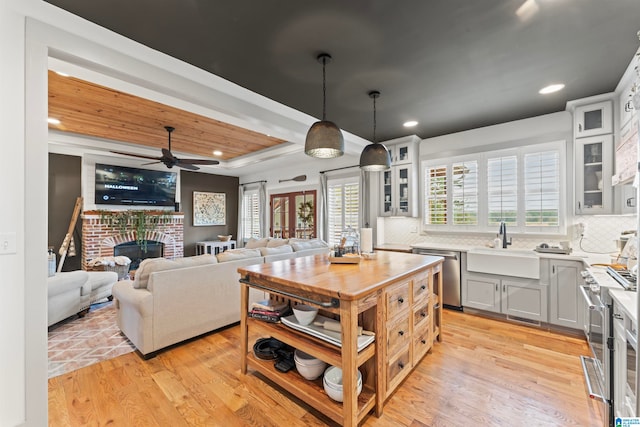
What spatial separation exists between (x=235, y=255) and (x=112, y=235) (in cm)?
434

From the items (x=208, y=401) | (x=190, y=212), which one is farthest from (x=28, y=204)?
(x=190, y=212)

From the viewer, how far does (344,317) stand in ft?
5.30

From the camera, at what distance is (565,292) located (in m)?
3.10

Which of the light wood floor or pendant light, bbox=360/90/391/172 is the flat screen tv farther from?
pendant light, bbox=360/90/391/172

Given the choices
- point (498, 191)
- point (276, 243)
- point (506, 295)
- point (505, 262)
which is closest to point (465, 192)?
point (498, 191)

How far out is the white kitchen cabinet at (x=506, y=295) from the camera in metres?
3.26

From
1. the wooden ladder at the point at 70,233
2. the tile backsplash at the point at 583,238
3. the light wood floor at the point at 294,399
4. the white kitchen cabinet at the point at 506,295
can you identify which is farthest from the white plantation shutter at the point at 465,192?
the wooden ladder at the point at 70,233

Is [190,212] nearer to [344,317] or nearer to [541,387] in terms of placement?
[344,317]

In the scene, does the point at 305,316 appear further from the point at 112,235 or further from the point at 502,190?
the point at 112,235

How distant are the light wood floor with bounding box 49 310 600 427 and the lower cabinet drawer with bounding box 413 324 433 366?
116 mm

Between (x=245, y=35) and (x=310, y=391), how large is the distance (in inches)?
104

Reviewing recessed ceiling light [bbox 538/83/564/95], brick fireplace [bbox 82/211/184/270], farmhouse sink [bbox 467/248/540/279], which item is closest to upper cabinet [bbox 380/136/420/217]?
farmhouse sink [bbox 467/248/540/279]

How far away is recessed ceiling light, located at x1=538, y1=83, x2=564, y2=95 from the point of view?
2.81 meters

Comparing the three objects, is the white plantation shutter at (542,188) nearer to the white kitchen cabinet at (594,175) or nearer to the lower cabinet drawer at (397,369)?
the white kitchen cabinet at (594,175)
